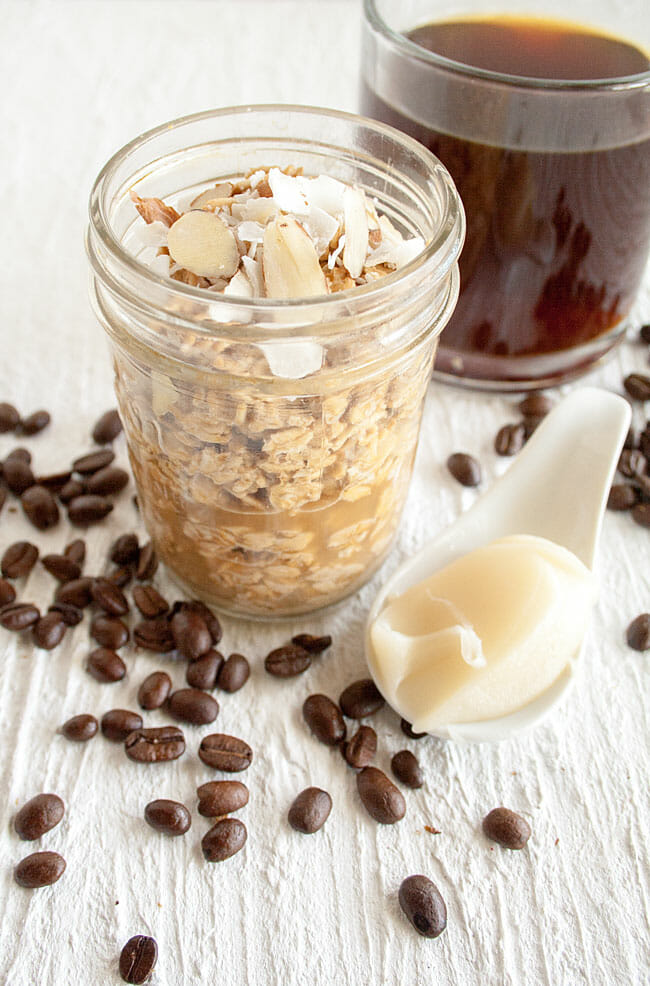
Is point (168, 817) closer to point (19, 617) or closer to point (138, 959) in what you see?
point (138, 959)

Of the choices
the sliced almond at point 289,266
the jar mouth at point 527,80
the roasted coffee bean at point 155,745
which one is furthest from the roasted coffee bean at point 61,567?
the jar mouth at point 527,80

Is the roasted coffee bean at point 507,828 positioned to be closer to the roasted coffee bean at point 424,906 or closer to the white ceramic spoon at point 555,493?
the roasted coffee bean at point 424,906

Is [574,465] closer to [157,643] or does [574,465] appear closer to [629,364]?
[629,364]

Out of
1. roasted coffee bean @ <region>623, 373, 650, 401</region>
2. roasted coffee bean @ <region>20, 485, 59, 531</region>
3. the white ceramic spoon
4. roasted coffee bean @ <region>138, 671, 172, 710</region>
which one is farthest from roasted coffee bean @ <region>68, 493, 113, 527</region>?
roasted coffee bean @ <region>623, 373, 650, 401</region>

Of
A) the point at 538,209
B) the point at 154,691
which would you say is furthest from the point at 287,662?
the point at 538,209

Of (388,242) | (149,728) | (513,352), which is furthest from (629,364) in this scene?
(149,728)

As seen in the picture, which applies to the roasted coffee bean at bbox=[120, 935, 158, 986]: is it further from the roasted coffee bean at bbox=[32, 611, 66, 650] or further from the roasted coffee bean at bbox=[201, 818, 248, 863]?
the roasted coffee bean at bbox=[32, 611, 66, 650]
